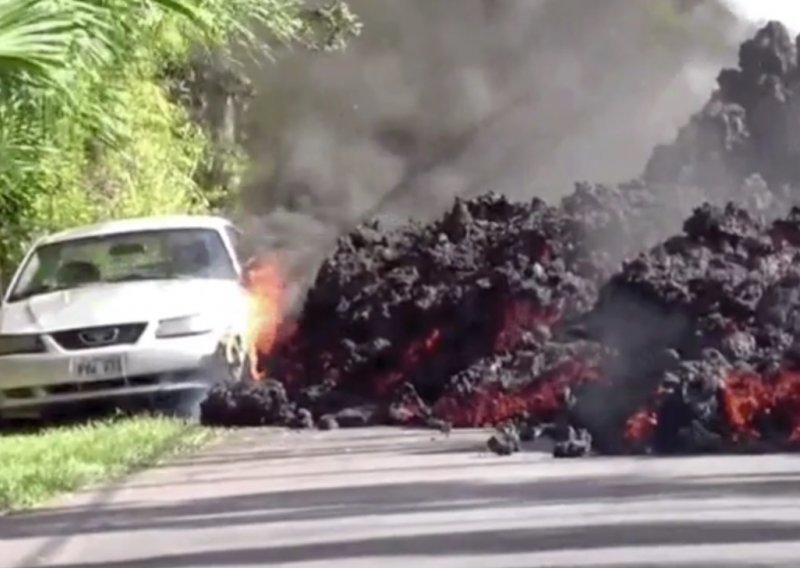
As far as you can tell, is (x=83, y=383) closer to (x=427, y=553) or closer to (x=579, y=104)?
(x=427, y=553)

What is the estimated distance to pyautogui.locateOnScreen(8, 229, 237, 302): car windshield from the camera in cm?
1647

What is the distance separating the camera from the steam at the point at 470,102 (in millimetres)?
25641

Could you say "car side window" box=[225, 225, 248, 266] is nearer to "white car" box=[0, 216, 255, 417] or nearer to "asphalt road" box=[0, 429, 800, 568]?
"white car" box=[0, 216, 255, 417]

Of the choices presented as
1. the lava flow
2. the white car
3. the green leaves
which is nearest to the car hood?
the white car

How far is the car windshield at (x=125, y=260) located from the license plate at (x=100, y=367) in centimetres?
93

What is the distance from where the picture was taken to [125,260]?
16.8 meters

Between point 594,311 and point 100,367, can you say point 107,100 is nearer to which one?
point 100,367

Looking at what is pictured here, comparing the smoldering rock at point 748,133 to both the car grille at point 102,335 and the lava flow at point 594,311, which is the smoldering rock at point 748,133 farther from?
the car grille at point 102,335

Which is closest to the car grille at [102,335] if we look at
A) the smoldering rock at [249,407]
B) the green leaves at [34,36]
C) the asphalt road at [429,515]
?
the smoldering rock at [249,407]

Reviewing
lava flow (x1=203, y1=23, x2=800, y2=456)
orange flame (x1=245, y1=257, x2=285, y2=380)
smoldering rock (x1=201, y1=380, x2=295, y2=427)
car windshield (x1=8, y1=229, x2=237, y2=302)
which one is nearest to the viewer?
lava flow (x1=203, y1=23, x2=800, y2=456)

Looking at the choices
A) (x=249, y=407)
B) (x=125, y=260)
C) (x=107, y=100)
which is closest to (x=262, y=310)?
(x=125, y=260)

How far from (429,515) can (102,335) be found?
6.30 meters

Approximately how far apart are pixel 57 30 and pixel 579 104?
13572 millimetres

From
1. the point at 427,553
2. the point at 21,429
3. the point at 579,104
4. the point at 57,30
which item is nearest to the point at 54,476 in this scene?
the point at 57,30
